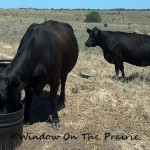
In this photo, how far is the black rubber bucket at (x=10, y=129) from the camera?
5562 millimetres

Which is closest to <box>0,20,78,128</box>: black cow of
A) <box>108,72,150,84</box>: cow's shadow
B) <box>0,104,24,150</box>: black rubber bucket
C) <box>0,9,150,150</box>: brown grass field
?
<box>0,104,24,150</box>: black rubber bucket

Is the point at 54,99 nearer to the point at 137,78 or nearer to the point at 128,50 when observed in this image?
the point at 137,78

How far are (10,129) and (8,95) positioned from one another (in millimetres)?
533

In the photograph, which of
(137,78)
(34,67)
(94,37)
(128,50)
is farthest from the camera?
(94,37)

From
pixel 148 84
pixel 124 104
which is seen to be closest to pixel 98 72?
pixel 148 84

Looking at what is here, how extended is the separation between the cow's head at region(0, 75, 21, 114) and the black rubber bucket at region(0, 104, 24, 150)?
16 centimetres

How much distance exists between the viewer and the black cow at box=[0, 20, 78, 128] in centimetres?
571

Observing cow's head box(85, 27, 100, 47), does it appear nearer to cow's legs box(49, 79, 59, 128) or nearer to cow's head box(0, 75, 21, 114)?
cow's legs box(49, 79, 59, 128)

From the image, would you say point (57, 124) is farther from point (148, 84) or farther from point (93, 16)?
point (93, 16)

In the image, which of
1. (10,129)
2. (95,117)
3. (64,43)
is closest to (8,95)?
(10,129)

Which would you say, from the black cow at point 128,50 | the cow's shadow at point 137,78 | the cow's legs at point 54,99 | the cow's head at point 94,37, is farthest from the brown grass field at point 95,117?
the cow's head at point 94,37

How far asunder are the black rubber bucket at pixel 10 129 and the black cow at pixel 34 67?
0.17 m

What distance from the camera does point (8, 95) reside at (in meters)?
5.64

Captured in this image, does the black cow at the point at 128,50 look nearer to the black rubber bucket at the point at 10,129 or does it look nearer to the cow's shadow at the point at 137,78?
the cow's shadow at the point at 137,78
